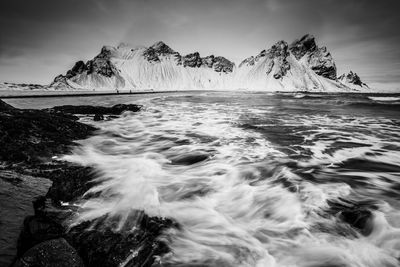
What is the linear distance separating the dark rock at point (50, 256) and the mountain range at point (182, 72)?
138 m

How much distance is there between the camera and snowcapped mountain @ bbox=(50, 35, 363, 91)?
136750 millimetres

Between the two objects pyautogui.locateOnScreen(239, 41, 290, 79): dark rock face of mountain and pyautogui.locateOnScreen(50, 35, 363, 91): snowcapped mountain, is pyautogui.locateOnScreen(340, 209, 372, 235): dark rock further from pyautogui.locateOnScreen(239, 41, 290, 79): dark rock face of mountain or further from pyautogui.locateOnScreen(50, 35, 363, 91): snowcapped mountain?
pyautogui.locateOnScreen(239, 41, 290, 79): dark rock face of mountain

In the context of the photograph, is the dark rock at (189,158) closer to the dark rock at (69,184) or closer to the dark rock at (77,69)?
the dark rock at (69,184)

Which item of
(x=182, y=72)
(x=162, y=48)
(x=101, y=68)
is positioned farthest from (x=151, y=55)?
(x=101, y=68)

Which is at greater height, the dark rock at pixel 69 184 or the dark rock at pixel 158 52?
the dark rock at pixel 158 52

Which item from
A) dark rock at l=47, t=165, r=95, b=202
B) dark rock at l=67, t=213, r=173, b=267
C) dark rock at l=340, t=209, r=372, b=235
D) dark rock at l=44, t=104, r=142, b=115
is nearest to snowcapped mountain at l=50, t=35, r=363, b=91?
dark rock at l=44, t=104, r=142, b=115

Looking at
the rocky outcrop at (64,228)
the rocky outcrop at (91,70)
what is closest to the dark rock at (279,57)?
the rocky outcrop at (91,70)

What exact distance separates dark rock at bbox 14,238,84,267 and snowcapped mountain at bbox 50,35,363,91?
451 feet

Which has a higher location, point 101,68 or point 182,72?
point 182,72

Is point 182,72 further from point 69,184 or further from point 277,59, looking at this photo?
point 69,184

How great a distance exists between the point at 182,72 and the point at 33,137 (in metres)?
169

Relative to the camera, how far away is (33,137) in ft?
19.9

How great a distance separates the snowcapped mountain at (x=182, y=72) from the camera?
13675 cm

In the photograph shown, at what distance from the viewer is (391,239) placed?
10.2 feet
